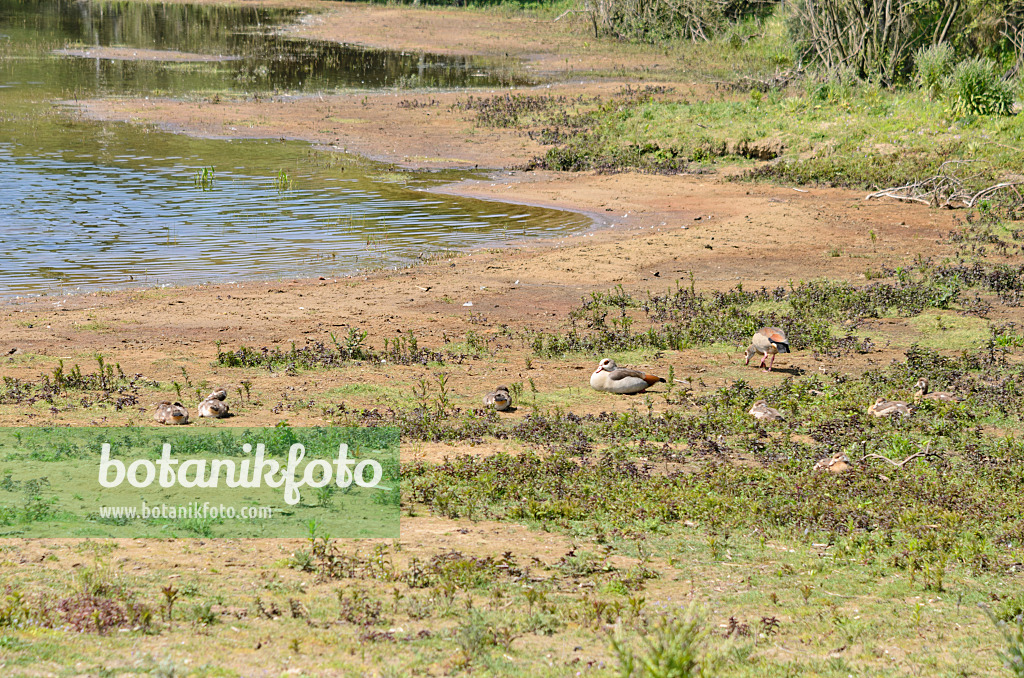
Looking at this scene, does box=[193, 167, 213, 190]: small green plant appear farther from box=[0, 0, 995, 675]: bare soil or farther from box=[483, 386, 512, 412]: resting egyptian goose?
box=[483, 386, 512, 412]: resting egyptian goose

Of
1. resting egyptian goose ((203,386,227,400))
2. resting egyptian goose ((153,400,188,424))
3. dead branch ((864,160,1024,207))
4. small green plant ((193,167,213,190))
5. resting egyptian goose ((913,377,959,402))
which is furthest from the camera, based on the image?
small green plant ((193,167,213,190))

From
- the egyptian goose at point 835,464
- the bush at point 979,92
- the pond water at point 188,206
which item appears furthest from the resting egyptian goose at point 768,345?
the bush at point 979,92

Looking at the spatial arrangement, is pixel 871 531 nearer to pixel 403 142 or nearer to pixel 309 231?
pixel 309 231

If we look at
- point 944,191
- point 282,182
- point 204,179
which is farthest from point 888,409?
point 204,179

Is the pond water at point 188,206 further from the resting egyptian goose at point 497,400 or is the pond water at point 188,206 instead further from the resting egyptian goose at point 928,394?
the resting egyptian goose at point 928,394

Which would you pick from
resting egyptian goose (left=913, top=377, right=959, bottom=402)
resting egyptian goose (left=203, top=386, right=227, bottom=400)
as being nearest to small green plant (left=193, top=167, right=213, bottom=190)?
resting egyptian goose (left=203, top=386, right=227, bottom=400)

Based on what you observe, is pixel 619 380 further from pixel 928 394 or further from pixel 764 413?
pixel 928 394

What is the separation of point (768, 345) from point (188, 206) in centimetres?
1324

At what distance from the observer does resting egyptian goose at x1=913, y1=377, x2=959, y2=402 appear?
33.1 feet

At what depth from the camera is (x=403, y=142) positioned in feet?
93.6

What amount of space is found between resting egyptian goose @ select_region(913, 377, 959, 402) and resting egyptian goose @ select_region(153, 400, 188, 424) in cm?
690

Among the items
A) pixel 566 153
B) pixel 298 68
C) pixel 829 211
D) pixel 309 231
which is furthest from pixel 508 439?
pixel 298 68

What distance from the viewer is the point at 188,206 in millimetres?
20703

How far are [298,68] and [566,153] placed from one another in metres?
18.9
